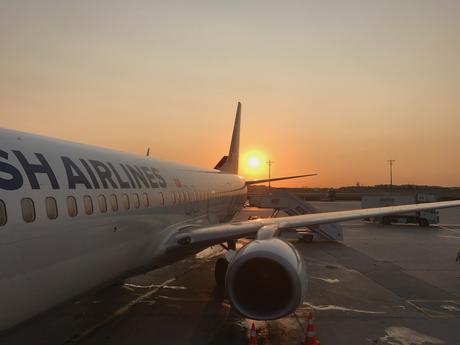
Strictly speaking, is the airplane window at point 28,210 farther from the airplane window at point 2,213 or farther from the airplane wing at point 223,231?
the airplane wing at point 223,231

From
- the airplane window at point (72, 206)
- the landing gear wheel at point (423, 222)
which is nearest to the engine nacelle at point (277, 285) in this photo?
the airplane window at point (72, 206)

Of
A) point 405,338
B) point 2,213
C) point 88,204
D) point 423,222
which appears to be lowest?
point 405,338

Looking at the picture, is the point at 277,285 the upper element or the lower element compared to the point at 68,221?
lower

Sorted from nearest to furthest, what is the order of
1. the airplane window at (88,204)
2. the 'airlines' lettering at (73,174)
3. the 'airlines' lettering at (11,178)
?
the 'airlines' lettering at (11,178)
the 'airlines' lettering at (73,174)
the airplane window at (88,204)

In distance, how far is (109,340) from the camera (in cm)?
777

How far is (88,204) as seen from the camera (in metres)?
6.22

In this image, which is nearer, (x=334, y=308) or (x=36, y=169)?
(x=36, y=169)

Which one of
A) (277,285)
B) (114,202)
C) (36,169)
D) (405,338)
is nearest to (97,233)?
(114,202)

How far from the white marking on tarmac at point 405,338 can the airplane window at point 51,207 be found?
6195 mm

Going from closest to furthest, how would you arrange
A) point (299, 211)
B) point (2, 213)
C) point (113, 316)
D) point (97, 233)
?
point (2, 213) → point (97, 233) → point (113, 316) → point (299, 211)

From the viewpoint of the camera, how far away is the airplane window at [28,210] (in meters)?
4.88

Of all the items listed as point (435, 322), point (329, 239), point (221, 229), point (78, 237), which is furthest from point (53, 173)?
point (329, 239)

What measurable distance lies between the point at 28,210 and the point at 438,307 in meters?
9.37

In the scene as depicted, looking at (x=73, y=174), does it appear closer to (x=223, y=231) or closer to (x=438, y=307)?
(x=223, y=231)
